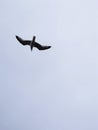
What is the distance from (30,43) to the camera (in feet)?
154

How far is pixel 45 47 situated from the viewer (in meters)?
47.3

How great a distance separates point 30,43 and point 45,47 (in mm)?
3069
